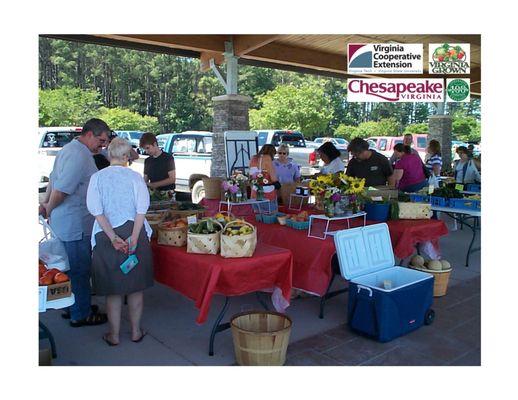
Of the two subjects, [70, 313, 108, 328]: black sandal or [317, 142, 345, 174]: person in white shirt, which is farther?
[317, 142, 345, 174]: person in white shirt

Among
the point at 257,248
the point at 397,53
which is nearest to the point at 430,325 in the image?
the point at 257,248

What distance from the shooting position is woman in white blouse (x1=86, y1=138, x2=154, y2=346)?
3.26m

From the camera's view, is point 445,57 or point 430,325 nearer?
point 430,325

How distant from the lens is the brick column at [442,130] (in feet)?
46.2

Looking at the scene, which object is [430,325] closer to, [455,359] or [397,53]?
[455,359]

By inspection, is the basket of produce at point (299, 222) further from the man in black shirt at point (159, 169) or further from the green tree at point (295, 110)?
the green tree at point (295, 110)

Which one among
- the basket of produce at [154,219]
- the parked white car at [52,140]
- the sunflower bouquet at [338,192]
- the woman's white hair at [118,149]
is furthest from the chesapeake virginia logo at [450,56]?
the parked white car at [52,140]

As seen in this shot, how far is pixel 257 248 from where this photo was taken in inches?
144

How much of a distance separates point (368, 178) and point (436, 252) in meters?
1.24

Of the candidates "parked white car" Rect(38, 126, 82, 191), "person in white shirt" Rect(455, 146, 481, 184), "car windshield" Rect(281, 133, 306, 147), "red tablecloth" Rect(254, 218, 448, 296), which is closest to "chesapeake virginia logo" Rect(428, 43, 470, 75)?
"person in white shirt" Rect(455, 146, 481, 184)

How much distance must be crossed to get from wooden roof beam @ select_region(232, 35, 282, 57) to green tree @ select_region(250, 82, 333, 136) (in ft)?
56.7

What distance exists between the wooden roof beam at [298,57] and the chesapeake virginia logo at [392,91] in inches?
60.4

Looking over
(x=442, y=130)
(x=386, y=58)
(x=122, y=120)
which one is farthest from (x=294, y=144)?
(x=122, y=120)

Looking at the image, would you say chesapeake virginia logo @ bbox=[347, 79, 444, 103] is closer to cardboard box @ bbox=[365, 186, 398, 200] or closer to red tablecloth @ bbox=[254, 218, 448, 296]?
cardboard box @ bbox=[365, 186, 398, 200]
